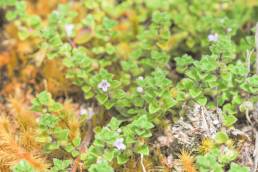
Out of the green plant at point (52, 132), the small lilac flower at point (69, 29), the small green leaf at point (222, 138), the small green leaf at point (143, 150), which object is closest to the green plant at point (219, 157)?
the small green leaf at point (222, 138)

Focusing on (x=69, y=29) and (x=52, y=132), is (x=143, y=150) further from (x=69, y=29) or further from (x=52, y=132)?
(x=69, y=29)

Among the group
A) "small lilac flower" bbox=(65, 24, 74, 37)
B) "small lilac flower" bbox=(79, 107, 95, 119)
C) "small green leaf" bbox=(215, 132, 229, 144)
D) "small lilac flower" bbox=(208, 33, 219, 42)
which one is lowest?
"small green leaf" bbox=(215, 132, 229, 144)

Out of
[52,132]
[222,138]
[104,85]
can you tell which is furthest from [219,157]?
[52,132]

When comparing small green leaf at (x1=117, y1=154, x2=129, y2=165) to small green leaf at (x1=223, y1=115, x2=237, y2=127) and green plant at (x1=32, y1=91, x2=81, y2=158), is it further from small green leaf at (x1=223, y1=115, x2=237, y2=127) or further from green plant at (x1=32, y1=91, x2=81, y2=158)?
small green leaf at (x1=223, y1=115, x2=237, y2=127)

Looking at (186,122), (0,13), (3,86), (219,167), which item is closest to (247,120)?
(186,122)

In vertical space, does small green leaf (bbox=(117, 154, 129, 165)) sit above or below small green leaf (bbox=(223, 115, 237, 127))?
below

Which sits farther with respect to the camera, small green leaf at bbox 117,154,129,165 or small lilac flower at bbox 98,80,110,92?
small lilac flower at bbox 98,80,110,92

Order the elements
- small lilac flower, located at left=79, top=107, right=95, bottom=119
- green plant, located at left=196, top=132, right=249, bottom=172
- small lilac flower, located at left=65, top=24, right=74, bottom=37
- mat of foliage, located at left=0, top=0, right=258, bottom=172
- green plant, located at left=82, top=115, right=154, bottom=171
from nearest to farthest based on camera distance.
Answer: green plant, located at left=196, top=132, right=249, bottom=172, green plant, located at left=82, top=115, right=154, bottom=171, mat of foliage, located at left=0, top=0, right=258, bottom=172, small lilac flower, located at left=79, top=107, right=95, bottom=119, small lilac flower, located at left=65, top=24, right=74, bottom=37

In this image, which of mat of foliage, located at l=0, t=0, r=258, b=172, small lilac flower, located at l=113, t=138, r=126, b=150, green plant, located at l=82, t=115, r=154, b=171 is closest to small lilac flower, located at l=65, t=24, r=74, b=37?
mat of foliage, located at l=0, t=0, r=258, b=172

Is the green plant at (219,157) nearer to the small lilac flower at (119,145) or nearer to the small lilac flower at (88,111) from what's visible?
the small lilac flower at (119,145)
